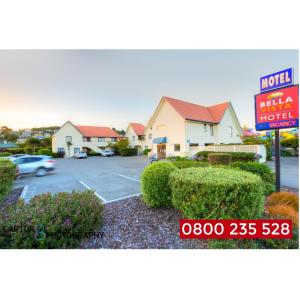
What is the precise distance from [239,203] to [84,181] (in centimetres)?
366

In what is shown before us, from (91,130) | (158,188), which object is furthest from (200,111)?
(91,130)

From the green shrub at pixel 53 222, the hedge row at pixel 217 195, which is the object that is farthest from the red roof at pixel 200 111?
the green shrub at pixel 53 222

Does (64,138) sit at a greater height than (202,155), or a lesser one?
greater

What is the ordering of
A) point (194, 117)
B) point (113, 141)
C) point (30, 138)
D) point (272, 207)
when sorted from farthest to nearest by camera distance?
point (113, 141)
point (194, 117)
point (30, 138)
point (272, 207)

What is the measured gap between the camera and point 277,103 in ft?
9.72

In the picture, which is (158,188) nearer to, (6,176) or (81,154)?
(6,176)

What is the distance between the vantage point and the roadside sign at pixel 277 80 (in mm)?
2742

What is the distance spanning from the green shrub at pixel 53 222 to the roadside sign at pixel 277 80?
396 centimetres

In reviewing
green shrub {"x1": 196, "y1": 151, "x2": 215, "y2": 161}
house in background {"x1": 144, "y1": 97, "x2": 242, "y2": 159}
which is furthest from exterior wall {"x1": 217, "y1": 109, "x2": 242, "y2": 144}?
green shrub {"x1": 196, "y1": 151, "x2": 215, "y2": 161}

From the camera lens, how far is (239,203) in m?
2.00


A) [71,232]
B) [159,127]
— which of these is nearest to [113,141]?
[159,127]

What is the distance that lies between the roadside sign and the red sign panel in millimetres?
93

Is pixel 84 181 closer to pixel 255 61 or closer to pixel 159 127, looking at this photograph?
pixel 159 127

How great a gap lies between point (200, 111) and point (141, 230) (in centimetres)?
406
